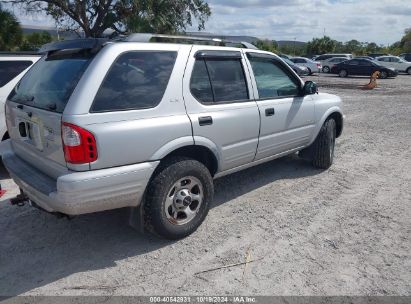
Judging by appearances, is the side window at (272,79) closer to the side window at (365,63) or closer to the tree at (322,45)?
the side window at (365,63)

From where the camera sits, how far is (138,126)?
3.11m

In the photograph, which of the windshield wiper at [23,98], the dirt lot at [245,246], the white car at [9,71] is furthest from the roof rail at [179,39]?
the white car at [9,71]

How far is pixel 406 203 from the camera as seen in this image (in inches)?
178

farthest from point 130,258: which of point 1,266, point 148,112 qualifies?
point 148,112

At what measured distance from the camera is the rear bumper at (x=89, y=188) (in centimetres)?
289

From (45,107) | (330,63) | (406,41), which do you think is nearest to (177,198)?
(45,107)

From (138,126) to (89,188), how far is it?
0.63m

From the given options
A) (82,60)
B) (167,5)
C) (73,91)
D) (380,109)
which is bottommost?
(380,109)

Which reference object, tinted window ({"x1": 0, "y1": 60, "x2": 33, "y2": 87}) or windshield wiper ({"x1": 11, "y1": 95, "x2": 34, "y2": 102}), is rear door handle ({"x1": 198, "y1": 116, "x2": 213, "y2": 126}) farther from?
tinted window ({"x1": 0, "y1": 60, "x2": 33, "y2": 87})

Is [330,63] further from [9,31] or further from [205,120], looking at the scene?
[205,120]

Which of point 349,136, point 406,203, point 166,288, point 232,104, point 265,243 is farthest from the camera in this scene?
point 349,136

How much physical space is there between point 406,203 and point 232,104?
246 centimetres

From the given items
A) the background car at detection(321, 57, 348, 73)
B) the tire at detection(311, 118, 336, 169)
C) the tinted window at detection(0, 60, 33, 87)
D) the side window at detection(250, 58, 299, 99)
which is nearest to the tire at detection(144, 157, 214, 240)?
the side window at detection(250, 58, 299, 99)

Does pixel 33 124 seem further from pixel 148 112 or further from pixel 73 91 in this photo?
pixel 148 112
